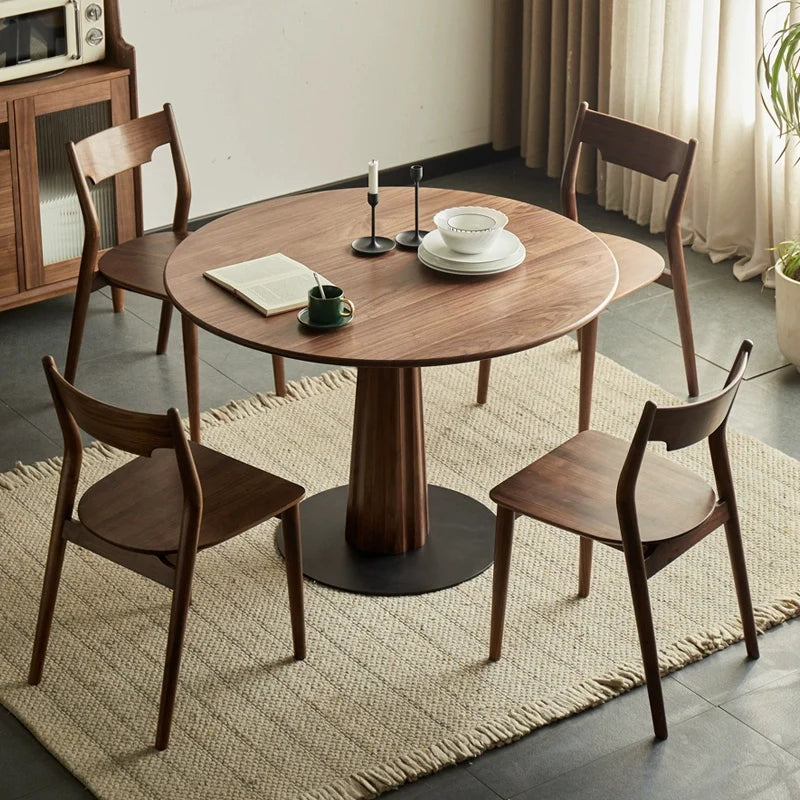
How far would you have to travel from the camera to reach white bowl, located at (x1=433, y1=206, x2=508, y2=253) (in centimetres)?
279

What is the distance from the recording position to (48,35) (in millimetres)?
3844

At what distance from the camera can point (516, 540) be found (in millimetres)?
3107

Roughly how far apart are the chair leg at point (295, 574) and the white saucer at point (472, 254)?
63cm

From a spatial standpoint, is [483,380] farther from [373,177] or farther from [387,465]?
[373,177]

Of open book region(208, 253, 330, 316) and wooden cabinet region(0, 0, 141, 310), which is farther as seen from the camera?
wooden cabinet region(0, 0, 141, 310)

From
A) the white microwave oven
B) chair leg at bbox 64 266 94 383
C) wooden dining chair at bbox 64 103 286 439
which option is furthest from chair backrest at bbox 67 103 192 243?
the white microwave oven

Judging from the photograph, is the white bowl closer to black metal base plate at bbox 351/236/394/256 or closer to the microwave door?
black metal base plate at bbox 351/236/394/256

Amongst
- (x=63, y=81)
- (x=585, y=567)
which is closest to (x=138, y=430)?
(x=585, y=567)

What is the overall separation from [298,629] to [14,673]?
0.57 meters

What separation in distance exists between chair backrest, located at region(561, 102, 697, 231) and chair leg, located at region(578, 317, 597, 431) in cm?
37

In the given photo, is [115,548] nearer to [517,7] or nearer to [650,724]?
[650,724]

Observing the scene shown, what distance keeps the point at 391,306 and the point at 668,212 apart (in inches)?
45.0

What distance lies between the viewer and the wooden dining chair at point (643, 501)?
2328 mm

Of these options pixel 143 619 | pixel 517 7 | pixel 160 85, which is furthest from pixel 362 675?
pixel 517 7
